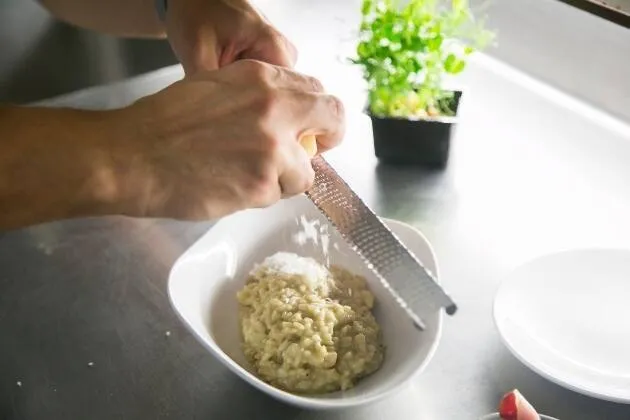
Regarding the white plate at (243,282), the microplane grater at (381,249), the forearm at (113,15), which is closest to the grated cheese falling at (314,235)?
the white plate at (243,282)

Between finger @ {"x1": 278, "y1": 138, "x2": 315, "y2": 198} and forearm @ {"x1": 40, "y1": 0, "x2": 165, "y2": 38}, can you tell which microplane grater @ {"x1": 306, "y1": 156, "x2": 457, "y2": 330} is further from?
forearm @ {"x1": 40, "y1": 0, "x2": 165, "y2": 38}

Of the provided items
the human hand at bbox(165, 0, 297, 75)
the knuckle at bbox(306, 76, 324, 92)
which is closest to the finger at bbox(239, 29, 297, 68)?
the human hand at bbox(165, 0, 297, 75)

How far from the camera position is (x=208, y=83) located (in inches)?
25.6

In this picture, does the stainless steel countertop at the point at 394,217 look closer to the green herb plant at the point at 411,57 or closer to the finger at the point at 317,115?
the green herb plant at the point at 411,57

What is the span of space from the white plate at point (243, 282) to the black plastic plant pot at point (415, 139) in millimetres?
152

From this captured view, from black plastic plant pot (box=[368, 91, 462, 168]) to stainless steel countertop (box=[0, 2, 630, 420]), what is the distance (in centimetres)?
2

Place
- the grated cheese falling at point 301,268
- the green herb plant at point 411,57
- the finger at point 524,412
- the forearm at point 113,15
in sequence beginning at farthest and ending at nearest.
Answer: the forearm at point 113,15 < the green herb plant at point 411,57 < the grated cheese falling at point 301,268 < the finger at point 524,412

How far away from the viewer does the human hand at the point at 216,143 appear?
2.06 feet

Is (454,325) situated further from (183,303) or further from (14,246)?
(14,246)

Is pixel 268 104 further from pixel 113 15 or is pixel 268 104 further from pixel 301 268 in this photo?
pixel 113 15

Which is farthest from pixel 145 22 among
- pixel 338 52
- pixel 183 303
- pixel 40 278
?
pixel 183 303

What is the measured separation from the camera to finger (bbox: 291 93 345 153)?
2.18 ft

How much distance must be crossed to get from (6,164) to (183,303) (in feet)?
0.60

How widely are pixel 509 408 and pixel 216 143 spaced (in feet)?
0.93
